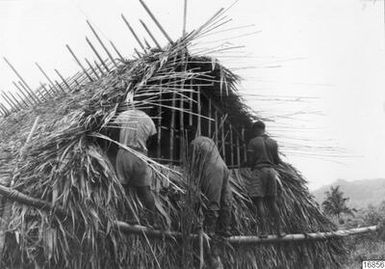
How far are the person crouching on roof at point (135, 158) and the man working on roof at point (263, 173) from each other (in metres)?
1.66

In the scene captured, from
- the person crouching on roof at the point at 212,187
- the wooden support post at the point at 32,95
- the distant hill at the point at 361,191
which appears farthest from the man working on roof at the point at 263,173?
the distant hill at the point at 361,191

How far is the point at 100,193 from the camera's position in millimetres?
4211

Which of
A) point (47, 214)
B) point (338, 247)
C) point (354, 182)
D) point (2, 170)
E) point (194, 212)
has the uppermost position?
point (2, 170)

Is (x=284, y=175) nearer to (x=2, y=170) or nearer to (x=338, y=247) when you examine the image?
(x=338, y=247)

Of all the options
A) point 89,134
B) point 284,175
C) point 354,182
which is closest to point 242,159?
point 284,175

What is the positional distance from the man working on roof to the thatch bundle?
14cm

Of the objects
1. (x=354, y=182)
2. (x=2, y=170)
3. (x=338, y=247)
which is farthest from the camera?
(x=354, y=182)

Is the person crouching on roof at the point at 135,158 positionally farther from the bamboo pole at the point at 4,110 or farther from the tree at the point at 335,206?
the tree at the point at 335,206

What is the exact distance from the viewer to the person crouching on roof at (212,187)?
4.88m

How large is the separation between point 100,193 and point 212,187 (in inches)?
48.3

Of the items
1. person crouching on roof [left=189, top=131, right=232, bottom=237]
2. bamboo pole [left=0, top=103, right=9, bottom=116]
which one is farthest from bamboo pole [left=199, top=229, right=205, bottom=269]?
bamboo pole [left=0, top=103, right=9, bottom=116]

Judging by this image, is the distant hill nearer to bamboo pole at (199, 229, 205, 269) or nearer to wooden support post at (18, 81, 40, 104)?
wooden support post at (18, 81, 40, 104)

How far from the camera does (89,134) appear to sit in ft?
14.5

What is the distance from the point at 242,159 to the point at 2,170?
10.7 feet
